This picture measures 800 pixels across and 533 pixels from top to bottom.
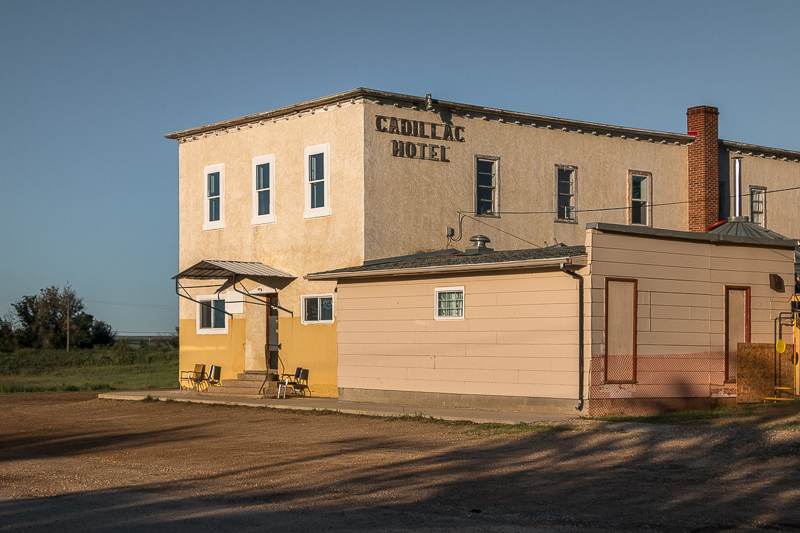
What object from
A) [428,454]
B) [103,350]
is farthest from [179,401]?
[103,350]

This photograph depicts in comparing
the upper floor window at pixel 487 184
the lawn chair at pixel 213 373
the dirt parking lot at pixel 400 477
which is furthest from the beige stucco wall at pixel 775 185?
the lawn chair at pixel 213 373

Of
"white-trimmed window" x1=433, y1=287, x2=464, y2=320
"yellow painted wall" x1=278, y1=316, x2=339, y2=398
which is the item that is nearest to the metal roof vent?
"white-trimmed window" x1=433, y1=287, x2=464, y2=320

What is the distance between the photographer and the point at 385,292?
21.0 m

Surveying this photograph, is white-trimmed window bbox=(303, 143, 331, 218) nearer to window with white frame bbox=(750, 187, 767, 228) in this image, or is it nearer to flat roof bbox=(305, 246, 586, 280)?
flat roof bbox=(305, 246, 586, 280)

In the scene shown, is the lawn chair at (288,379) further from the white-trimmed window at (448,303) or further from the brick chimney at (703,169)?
the brick chimney at (703,169)

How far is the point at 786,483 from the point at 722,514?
206cm

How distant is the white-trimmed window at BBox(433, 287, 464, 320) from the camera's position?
1966cm

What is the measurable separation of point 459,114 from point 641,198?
6854 mm

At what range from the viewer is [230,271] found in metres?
23.5

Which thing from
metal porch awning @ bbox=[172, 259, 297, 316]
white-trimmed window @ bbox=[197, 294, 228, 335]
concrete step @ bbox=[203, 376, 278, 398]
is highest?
metal porch awning @ bbox=[172, 259, 297, 316]

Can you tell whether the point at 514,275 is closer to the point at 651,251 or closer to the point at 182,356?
the point at 651,251

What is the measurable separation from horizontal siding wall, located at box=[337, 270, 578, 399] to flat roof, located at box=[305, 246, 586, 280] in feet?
1.11

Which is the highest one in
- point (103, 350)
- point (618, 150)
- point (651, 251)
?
point (618, 150)

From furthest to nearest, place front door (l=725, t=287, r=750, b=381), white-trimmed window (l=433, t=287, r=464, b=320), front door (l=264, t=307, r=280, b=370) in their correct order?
front door (l=264, t=307, r=280, b=370)
white-trimmed window (l=433, t=287, r=464, b=320)
front door (l=725, t=287, r=750, b=381)
